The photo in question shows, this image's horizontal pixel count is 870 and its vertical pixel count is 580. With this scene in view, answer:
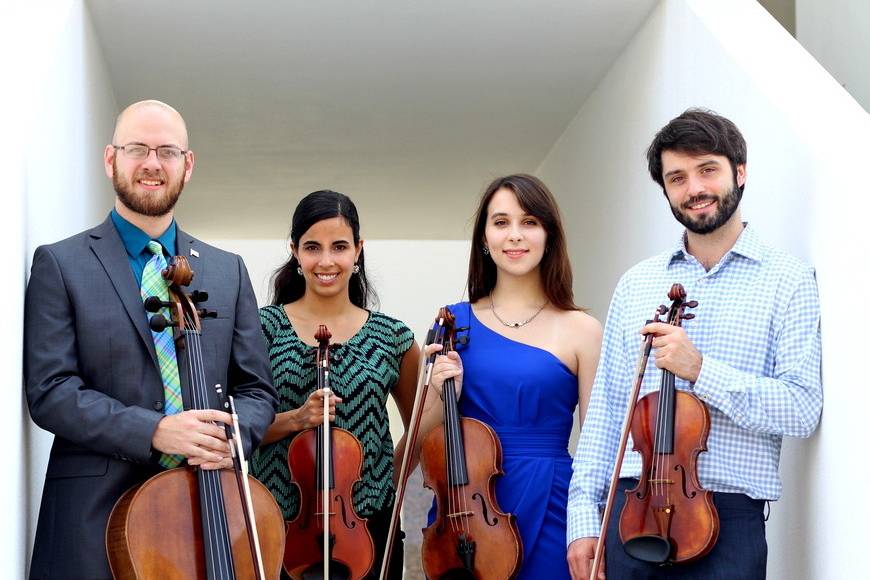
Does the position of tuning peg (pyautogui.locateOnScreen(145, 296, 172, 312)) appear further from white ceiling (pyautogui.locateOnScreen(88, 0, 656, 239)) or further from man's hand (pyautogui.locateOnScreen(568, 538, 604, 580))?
white ceiling (pyautogui.locateOnScreen(88, 0, 656, 239))

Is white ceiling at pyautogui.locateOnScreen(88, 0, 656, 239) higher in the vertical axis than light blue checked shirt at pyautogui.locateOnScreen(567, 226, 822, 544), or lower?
higher

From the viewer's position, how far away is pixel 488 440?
2809 mm

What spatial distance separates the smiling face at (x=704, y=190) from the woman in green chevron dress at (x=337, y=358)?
99cm

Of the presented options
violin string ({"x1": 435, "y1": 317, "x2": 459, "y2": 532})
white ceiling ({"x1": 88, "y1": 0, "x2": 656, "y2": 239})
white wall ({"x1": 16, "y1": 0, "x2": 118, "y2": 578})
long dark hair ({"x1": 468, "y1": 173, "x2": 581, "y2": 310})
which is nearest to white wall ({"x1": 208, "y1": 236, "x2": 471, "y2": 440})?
white ceiling ({"x1": 88, "y1": 0, "x2": 656, "y2": 239})

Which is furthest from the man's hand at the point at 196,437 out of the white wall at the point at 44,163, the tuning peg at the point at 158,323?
the white wall at the point at 44,163

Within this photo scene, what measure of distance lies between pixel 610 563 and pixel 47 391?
123 centimetres

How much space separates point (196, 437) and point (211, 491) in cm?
11

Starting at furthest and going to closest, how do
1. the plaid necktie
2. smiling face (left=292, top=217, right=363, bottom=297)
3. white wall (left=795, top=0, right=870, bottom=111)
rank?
white wall (left=795, top=0, right=870, bottom=111)
smiling face (left=292, top=217, right=363, bottom=297)
the plaid necktie

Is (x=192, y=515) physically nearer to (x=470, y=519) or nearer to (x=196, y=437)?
(x=196, y=437)

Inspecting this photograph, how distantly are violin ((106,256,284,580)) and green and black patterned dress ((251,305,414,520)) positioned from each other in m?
0.65

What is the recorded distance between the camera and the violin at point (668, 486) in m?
2.30

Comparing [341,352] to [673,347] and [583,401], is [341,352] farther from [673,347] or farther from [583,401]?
[673,347]

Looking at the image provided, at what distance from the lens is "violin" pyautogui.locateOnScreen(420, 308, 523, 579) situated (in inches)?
106

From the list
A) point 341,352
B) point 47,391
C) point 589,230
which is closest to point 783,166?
point 341,352
